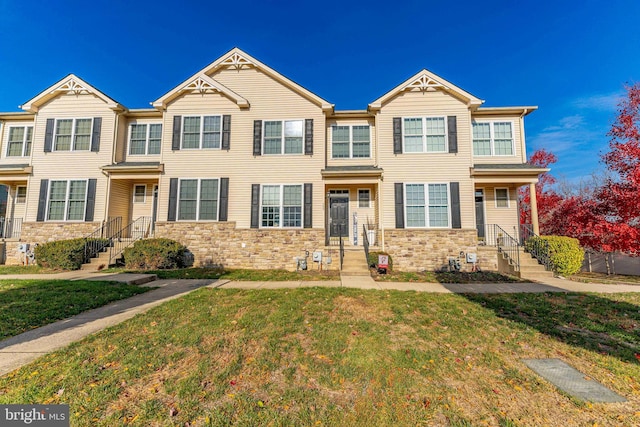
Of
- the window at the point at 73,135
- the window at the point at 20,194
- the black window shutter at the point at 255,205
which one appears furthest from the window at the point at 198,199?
the window at the point at 20,194

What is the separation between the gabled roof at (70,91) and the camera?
47.3 feet

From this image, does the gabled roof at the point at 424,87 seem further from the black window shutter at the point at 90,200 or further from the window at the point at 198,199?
the black window shutter at the point at 90,200

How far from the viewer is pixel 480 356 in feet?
13.9

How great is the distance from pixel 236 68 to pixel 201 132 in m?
3.69

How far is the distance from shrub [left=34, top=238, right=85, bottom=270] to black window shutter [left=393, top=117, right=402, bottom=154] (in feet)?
47.8

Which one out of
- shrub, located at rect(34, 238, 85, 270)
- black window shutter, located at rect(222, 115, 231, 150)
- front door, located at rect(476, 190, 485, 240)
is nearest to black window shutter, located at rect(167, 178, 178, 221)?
black window shutter, located at rect(222, 115, 231, 150)

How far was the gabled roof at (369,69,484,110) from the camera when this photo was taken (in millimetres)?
13523

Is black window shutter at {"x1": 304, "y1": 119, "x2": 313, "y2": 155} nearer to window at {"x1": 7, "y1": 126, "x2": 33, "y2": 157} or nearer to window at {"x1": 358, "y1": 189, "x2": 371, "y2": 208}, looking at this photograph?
window at {"x1": 358, "y1": 189, "x2": 371, "y2": 208}

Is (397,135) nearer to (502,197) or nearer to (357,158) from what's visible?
(357,158)

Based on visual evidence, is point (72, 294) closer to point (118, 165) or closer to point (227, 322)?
point (227, 322)

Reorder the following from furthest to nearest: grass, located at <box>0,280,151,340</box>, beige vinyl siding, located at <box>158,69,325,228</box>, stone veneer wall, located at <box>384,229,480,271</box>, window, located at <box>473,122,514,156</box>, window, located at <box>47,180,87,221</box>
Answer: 1. window, located at <box>473,122,514,156</box>
2. window, located at <box>47,180,87,221</box>
3. beige vinyl siding, located at <box>158,69,325,228</box>
4. stone veneer wall, located at <box>384,229,480,271</box>
5. grass, located at <box>0,280,151,340</box>

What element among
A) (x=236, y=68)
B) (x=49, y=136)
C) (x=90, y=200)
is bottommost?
(x=90, y=200)

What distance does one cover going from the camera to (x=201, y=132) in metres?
14.0

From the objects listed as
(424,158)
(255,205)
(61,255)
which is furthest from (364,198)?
(61,255)
